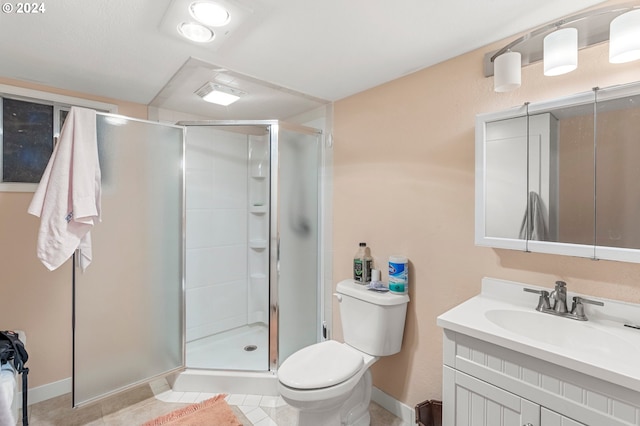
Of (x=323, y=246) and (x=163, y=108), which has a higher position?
(x=163, y=108)

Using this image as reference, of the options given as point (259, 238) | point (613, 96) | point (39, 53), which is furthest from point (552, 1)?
point (259, 238)

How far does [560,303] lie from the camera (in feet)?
4.09

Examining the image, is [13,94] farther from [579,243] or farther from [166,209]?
[579,243]

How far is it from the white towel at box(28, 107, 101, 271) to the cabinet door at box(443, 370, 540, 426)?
1912mm

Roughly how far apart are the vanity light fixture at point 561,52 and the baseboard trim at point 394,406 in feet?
6.22

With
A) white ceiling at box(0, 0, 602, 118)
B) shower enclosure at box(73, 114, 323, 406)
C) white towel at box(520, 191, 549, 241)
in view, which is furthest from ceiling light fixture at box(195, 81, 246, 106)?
white towel at box(520, 191, 549, 241)

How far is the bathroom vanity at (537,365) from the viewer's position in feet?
2.92

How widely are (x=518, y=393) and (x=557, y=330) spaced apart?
1.14 ft

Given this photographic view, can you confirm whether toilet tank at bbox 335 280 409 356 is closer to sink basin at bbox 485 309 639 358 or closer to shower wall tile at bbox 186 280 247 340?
sink basin at bbox 485 309 639 358

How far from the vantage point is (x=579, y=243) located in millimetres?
1221

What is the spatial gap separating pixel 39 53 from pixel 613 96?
264 cm

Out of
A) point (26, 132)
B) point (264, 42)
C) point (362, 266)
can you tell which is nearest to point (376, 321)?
point (362, 266)

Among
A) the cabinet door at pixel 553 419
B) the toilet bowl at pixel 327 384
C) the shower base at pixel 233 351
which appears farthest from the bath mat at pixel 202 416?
the cabinet door at pixel 553 419

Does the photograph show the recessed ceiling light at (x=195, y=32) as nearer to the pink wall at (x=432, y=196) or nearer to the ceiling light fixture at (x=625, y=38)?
the pink wall at (x=432, y=196)
